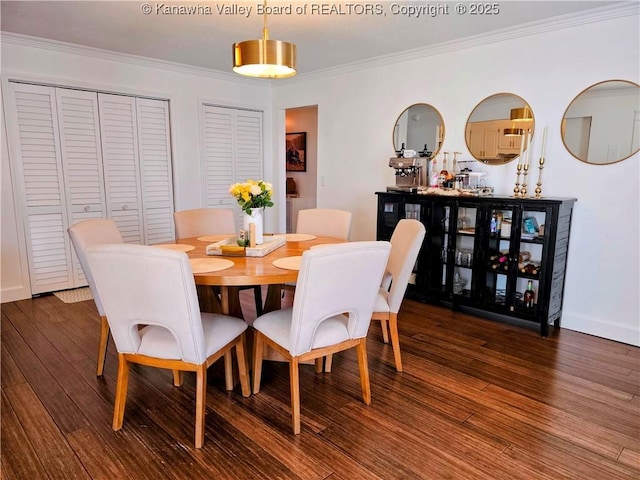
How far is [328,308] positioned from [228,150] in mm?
3752

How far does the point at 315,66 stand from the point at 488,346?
3.33 m

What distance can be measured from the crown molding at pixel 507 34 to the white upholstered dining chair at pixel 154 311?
317 cm

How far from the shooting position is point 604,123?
304 cm

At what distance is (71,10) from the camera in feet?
10.0

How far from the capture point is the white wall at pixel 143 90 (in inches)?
149

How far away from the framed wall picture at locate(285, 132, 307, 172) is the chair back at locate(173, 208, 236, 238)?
3.33 m

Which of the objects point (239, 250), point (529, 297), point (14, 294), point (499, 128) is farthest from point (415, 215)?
point (14, 294)

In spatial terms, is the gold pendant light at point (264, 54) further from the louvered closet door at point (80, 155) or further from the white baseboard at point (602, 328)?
the white baseboard at point (602, 328)

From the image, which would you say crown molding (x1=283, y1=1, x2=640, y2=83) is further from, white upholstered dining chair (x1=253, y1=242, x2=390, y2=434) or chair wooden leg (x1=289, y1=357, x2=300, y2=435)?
chair wooden leg (x1=289, y1=357, x2=300, y2=435)

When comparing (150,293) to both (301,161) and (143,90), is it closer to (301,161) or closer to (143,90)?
(143,90)

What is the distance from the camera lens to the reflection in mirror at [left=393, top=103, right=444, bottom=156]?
4012 mm

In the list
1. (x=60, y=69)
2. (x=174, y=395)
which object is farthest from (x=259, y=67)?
(x=60, y=69)

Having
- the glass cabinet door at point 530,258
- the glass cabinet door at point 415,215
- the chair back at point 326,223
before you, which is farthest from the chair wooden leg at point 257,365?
the glass cabinet door at point 530,258

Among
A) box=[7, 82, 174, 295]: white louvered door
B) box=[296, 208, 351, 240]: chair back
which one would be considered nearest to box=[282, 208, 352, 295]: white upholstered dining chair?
box=[296, 208, 351, 240]: chair back
